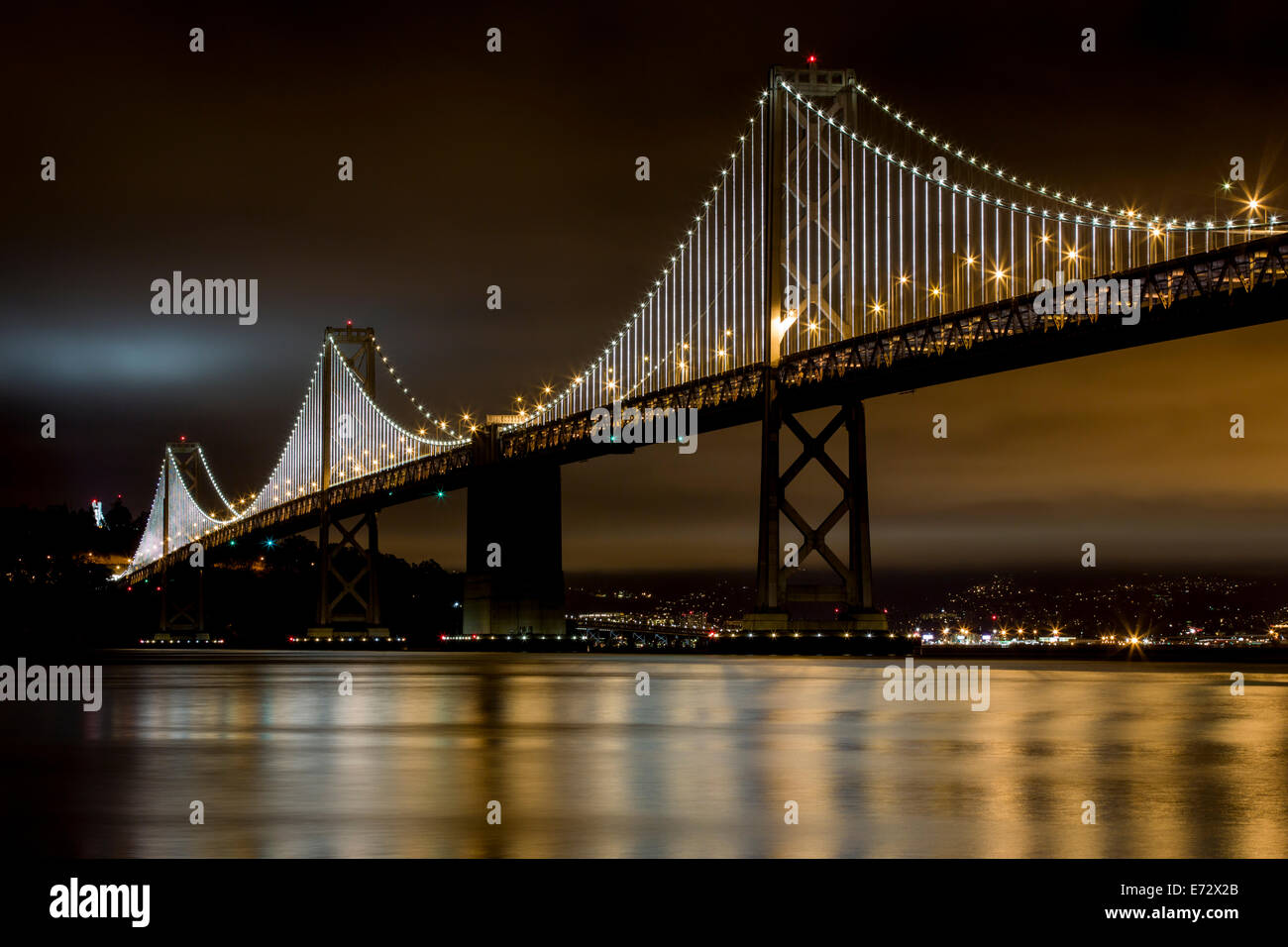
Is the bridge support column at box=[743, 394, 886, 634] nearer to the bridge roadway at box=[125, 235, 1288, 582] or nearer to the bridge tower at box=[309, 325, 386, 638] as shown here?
the bridge roadway at box=[125, 235, 1288, 582]

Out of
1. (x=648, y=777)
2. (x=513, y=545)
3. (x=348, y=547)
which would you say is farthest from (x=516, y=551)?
(x=648, y=777)

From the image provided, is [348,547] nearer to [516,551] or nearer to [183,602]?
[516,551]

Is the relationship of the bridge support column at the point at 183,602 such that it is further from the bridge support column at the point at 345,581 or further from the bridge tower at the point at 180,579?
the bridge support column at the point at 345,581

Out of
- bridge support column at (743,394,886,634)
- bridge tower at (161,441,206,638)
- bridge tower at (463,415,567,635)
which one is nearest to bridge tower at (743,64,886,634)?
bridge support column at (743,394,886,634)

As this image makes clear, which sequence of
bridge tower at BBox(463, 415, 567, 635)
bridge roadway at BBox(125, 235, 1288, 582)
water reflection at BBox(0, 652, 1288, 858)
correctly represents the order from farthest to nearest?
1. bridge tower at BBox(463, 415, 567, 635)
2. bridge roadway at BBox(125, 235, 1288, 582)
3. water reflection at BBox(0, 652, 1288, 858)
